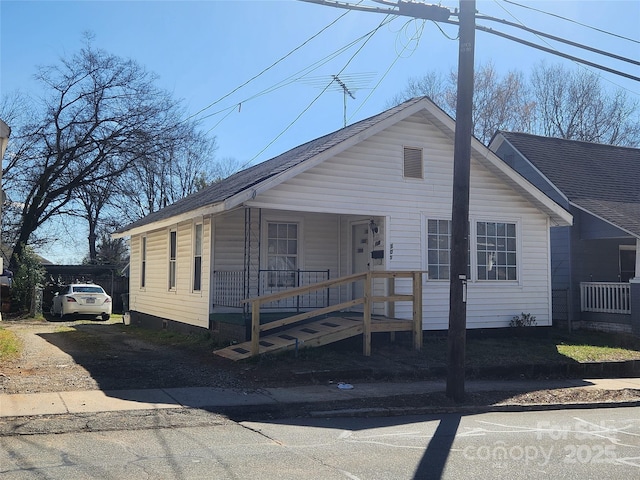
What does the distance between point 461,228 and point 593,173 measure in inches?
557

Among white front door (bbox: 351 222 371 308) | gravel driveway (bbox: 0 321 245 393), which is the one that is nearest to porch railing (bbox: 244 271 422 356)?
gravel driveway (bbox: 0 321 245 393)

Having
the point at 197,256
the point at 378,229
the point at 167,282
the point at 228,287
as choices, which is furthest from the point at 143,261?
the point at 378,229

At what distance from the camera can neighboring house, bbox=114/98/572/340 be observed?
14.1 metres

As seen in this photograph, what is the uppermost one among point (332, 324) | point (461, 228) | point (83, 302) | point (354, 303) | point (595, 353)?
point (461, 228)

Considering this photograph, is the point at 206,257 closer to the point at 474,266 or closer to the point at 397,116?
the point at 397,116

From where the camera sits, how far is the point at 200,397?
917cm

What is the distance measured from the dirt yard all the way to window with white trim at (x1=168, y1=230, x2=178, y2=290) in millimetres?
3990

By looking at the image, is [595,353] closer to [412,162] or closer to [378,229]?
[378,229]

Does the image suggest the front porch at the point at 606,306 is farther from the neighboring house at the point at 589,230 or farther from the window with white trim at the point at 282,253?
the window with white trim at the point at 282,253

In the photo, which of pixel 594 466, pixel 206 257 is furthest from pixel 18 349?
pixel 594 466

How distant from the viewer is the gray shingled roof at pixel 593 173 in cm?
1895

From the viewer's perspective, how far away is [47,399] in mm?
8773

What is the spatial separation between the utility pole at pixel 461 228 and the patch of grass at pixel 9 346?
8.45 m

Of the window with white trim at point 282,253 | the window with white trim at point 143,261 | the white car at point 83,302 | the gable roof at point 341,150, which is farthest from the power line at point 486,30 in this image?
the white car at point 83,302
